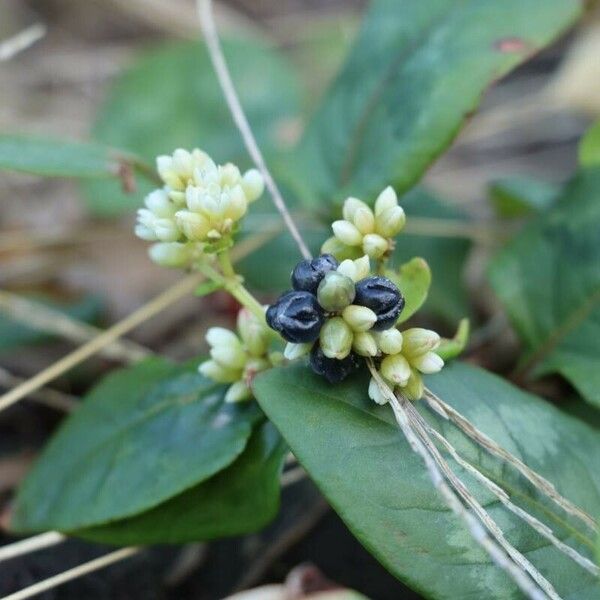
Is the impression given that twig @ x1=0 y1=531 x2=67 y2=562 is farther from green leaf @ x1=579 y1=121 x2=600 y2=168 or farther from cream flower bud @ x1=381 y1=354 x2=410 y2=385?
green leaf @ x1=579 y1=121 x2=600 y2=168

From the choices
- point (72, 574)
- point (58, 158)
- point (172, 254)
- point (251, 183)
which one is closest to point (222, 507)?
point (72, 574)

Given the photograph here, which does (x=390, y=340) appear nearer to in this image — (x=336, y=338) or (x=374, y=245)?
(x=336, y=338)

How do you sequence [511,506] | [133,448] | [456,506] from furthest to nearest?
[133,448]
[511,506]
[456,506]

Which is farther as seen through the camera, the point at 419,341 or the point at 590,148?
the point at 590,148

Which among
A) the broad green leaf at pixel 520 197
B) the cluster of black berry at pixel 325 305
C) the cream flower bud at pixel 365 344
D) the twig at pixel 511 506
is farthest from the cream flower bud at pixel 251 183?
the broad green leaf at pixel 520 197

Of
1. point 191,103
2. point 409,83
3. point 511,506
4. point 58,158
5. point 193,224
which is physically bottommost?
point 511,506

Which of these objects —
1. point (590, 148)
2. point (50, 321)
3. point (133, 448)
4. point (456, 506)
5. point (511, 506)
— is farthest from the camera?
point (50, 321)
